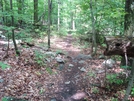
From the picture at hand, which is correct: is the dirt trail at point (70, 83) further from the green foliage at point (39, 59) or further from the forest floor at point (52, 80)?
the green foliage at point (39, 59)

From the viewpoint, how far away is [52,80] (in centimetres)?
677

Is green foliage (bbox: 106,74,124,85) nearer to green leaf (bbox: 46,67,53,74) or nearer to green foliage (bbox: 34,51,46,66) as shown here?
green leaf (bbox: 46,67,53,74)

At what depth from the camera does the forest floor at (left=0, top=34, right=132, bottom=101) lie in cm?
549

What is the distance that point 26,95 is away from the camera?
5.30 m

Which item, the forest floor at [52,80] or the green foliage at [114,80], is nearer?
the forest floor at [52,80]

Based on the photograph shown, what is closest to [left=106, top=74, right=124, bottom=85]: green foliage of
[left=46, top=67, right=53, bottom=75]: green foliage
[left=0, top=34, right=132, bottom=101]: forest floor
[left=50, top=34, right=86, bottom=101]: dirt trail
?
[left=0, top=34, right=132, bottom=101]: forest floor

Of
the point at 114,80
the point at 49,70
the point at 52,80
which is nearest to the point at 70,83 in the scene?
the point at 52,80

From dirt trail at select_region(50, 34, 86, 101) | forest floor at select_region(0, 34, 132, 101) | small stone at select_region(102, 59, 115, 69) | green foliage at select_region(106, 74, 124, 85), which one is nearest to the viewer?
forest floor at select_region(0, 34, 132, 101)

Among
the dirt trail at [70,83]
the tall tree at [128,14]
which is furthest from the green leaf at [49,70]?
the tall tree at [128,14]

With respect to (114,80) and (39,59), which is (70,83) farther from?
(39,59)

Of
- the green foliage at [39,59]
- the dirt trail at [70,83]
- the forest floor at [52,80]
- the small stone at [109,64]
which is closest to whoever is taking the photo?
the forest floor at [52,80]

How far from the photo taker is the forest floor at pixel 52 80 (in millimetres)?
5492

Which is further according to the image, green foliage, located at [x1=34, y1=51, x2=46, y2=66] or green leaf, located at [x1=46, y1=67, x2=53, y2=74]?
green foliage, located at [x1=34, y1=51, x2=46, y2=66]

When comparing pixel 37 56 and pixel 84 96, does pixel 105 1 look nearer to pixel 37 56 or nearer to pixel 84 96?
pixel 37 56
